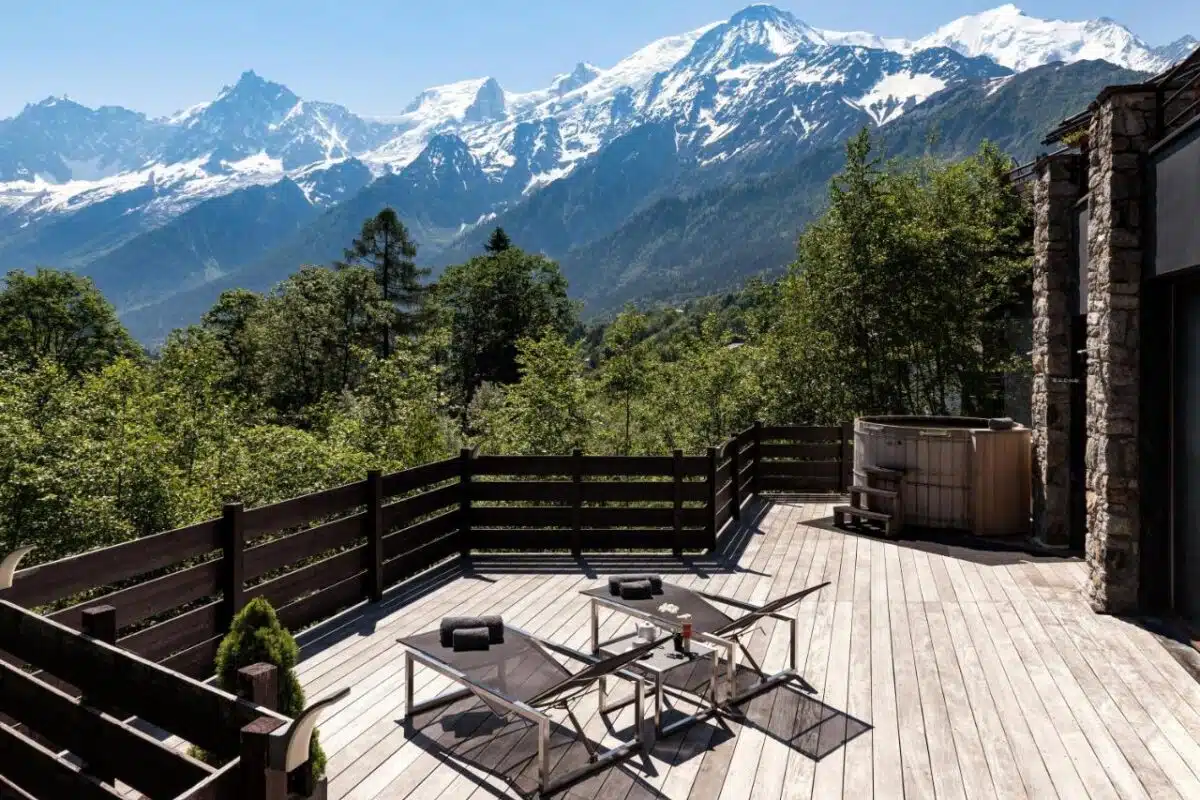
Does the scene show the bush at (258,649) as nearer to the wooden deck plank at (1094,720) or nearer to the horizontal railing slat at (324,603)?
the horizontal railing slat at (324,603)

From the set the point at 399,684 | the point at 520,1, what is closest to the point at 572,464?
the point at 399,684

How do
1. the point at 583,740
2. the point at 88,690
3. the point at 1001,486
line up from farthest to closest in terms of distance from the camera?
the point at 1001,486, the point at 583,740, the point at 88,690

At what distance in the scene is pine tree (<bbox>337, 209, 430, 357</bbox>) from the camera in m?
39.0

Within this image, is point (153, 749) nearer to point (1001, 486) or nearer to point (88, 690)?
point (88, 690)

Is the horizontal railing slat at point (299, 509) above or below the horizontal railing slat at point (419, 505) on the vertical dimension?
above

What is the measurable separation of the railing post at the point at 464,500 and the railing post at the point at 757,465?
190 inches

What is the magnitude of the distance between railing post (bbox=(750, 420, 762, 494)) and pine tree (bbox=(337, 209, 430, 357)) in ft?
96.4

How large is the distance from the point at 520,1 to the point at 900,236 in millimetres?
170342

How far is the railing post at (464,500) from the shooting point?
307 inches

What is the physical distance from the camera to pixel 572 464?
780 centimetres

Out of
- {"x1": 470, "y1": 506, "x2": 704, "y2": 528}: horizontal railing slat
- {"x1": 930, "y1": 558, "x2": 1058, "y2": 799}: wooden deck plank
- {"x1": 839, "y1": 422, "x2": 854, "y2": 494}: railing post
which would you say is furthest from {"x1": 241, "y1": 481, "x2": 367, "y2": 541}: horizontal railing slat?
{"x1": 839, "y1": 422, "x2": 854, "y2": 494}: railing post

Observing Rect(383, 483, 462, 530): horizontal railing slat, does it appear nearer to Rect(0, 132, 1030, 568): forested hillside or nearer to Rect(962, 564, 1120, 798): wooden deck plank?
Rect(0, 132, 1030, 568): forested hillside

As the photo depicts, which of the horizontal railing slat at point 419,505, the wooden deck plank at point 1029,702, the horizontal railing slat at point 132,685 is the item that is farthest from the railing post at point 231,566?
the wooden deck plank at point 1029,702

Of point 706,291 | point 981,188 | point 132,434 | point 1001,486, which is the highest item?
point 706,291
